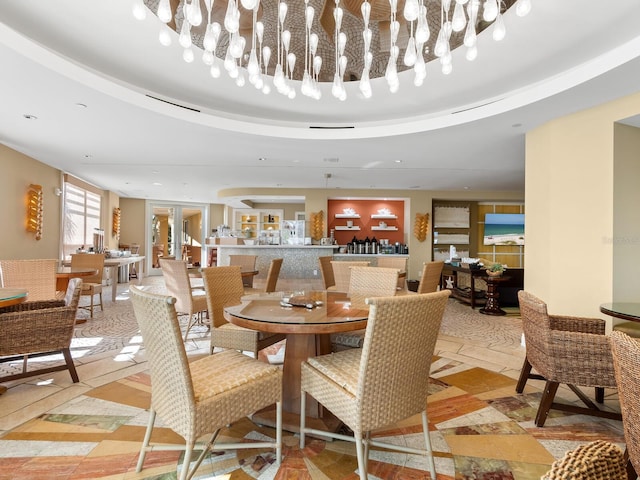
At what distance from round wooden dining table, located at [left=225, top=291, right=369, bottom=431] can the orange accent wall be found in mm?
7972

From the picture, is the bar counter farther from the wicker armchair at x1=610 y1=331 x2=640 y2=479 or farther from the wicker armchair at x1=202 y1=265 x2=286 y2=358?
the wicker armchair at x1=610 y1=331 x2=640 y2=479

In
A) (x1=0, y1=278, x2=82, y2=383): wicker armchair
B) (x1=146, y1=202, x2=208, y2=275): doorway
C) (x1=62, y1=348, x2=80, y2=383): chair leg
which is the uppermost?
(x1=146, y1=202, x2=208, y2=275): doorway

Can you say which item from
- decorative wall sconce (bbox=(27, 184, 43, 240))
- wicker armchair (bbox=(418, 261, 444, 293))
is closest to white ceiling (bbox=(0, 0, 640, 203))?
decorative wall sconce (bbox=(27, 184, 43, 240))

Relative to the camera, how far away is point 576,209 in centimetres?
371

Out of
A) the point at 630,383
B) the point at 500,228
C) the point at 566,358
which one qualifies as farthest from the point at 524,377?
the point at 500,228

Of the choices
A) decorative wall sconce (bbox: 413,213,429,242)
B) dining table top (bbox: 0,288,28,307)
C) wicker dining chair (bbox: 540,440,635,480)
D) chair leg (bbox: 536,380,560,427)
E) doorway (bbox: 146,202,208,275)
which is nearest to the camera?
wicker dining chair (bbox: 540,440,635,480)

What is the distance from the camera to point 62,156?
19.7 ft

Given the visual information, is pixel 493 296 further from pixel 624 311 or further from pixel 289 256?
pixel 289 256

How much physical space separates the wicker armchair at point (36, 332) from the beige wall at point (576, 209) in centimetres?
471

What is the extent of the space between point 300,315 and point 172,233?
11.5m

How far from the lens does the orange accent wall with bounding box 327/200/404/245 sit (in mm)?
10391

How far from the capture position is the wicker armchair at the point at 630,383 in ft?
4.05

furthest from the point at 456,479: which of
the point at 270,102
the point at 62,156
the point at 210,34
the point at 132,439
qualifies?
the point at 62,156

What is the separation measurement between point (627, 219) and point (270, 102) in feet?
13.1
